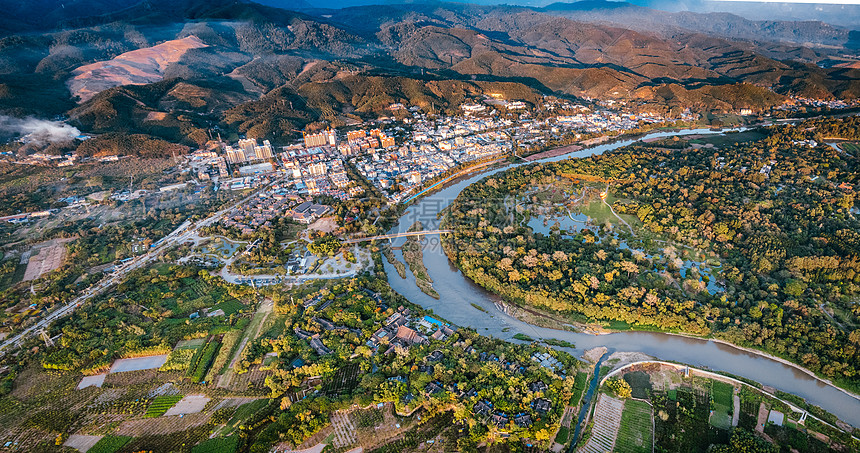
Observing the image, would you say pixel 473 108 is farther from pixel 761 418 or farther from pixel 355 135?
pixel 761 418

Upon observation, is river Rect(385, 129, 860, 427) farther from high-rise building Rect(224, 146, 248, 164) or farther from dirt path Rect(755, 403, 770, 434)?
high-rise building Rect(224, 146, 248, 164)

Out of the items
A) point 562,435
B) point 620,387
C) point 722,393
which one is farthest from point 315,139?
point 722,393

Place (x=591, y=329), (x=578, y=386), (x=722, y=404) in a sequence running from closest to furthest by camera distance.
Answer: (x=722, y=404) < (x=578, y=386) < (x=591, y=329)

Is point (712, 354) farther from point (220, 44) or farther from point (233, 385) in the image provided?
point (220, 44)

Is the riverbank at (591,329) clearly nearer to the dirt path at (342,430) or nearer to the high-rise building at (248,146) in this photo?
the dirt path at (342,430)

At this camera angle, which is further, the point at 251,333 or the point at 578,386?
the point at 251,333

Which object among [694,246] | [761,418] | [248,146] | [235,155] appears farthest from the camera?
[248,146]

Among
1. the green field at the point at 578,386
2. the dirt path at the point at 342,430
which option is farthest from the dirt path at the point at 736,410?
the dirt path at the point at 342,430

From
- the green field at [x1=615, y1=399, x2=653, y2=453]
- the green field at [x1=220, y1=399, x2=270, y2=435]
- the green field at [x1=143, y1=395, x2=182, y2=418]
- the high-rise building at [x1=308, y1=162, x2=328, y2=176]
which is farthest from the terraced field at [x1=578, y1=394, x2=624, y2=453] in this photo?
the high-rise building at [x1=308, y1=162, x2=328, y2=176]
